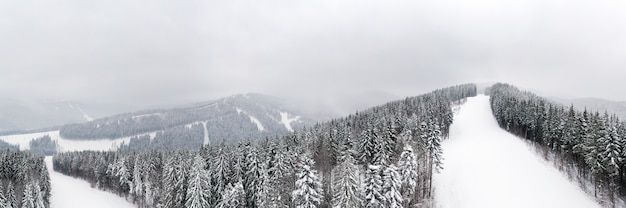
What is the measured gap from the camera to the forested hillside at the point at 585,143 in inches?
2307

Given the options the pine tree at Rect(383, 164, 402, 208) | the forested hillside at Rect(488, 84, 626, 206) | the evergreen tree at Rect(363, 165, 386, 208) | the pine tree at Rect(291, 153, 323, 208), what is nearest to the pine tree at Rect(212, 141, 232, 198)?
the pine tree at Rect(291, 153, 323, 208)

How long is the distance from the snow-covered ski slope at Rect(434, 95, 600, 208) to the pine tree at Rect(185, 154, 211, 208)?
130ft

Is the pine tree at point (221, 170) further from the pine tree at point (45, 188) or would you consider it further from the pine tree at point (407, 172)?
the pine tree at point (45, 188)

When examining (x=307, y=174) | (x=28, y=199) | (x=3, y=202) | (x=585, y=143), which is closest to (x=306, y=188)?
(x=307, y=174)

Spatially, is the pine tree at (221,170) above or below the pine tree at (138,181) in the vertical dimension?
above

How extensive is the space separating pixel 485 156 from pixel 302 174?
190 feet

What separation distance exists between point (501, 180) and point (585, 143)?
50.3 feet

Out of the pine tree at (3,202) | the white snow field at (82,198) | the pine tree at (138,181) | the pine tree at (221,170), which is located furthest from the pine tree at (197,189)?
the white snow field at (82,198)

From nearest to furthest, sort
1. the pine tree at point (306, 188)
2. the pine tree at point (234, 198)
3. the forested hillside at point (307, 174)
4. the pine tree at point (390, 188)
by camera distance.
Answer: the pine tree at point (390, 188) → the forested hillside at point (307, 174) → the pine tree at point (306, 188) → the pine tree at point (234, 198)

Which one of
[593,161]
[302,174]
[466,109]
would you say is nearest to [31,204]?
[302,174]

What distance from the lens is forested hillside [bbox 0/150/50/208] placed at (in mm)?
74625

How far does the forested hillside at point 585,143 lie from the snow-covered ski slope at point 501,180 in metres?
3.48

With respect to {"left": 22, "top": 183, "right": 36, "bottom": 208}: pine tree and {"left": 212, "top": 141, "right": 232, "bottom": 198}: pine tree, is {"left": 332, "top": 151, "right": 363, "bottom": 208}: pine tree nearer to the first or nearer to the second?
{"left": 212, "top": 141, "right": 232, "bottom": 198}: pine tree

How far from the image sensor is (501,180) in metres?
71.9
